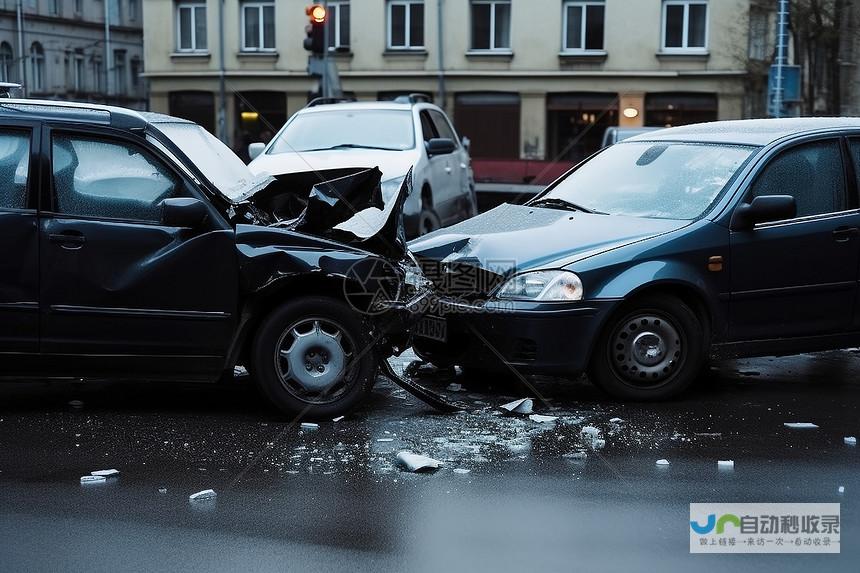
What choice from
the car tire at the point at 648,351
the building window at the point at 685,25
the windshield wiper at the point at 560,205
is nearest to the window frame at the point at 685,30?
the building window at the point at 685,25

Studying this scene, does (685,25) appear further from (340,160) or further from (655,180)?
(655,180)

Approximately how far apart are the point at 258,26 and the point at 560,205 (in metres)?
36.2

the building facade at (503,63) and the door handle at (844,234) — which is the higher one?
the building facade at (503,63)

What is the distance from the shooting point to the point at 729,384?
787 centimetres

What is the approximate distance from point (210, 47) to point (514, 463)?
128 ft

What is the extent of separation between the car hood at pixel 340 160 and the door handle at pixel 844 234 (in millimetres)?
5755

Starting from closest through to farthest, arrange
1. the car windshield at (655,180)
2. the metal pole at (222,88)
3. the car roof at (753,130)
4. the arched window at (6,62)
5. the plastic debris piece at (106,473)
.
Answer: the plastic debris piece at (106,473) → the car windshield at (655,180) → the car roof at (753,130) → the metal pole at (222,88) → the arched window at (6,62)

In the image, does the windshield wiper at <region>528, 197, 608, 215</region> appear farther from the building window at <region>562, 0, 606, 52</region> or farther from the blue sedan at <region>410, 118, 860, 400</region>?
the building window at <region>562, 0, 606, 52</region>

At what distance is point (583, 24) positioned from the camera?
129 feet

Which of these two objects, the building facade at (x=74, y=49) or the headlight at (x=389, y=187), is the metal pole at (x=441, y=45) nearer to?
the building facade at (x=74, y=49)

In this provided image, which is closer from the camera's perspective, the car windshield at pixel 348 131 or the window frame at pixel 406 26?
the car windshield at pixel 348 131

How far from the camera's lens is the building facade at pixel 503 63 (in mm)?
38656

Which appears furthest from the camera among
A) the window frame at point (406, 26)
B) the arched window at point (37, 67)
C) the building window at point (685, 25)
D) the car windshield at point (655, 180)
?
the arched window at point (37, 67)

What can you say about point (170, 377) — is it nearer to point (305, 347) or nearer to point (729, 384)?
point (305, 347)
